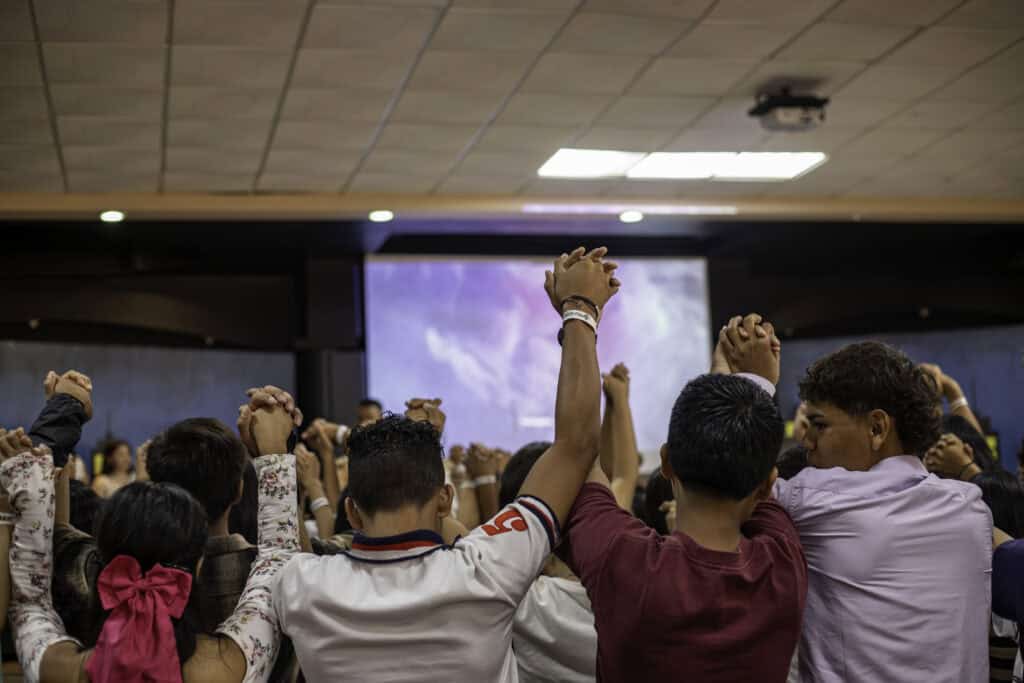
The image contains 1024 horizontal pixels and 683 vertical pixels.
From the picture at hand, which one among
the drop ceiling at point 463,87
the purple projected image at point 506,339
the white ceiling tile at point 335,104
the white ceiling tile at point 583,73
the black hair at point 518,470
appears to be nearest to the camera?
the black hair at point 518,470

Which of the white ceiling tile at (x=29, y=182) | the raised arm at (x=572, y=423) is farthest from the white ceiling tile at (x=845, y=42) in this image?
the white ceiling tile at (x=29, y=182)

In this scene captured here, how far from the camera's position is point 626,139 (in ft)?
19.6

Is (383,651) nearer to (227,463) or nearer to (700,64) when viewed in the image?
(227,463)

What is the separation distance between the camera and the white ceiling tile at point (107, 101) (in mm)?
4871

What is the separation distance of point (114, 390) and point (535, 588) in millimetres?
6893

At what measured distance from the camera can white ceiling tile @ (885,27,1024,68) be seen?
4.71m

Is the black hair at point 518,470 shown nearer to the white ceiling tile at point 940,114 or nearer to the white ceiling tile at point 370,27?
the white ceiling tile at point 370,27

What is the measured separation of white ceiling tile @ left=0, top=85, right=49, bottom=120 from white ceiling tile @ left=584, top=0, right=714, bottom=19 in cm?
248

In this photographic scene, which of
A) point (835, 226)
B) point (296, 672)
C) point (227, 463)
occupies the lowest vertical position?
point (296, 672)

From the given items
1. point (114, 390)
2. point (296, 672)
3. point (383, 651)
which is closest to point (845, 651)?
point (383, 651)

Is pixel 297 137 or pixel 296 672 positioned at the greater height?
pixel 297 137

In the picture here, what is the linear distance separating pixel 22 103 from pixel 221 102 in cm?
87

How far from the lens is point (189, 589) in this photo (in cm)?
160

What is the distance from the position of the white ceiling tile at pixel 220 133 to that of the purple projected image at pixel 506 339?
257 centimetres
